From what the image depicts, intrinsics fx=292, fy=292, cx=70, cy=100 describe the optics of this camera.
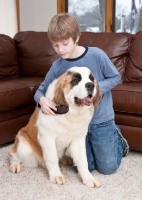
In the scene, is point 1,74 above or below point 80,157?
above

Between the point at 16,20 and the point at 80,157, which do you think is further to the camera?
the point at 16,20

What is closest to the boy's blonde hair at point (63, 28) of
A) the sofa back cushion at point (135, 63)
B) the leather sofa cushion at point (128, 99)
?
the leather sofa cushion at point (128, 99)

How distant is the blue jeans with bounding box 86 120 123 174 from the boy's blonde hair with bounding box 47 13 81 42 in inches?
28.5

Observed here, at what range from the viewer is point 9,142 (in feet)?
9.57

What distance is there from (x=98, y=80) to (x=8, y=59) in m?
1.79

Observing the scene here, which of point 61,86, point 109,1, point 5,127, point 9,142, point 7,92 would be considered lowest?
point 9,142

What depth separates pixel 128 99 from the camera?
7.99 ft

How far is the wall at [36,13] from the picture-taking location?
18.9ft

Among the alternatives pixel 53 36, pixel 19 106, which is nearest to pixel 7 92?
pixel 19 106

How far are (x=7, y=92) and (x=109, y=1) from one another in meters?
3.44

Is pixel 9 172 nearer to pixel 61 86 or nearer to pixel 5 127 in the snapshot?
pixel 5 127

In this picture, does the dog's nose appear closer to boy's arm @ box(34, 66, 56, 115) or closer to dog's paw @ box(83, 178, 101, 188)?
boy's arm @ box(34, 66, 56, 115)

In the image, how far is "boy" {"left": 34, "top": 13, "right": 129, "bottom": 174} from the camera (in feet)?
6.10

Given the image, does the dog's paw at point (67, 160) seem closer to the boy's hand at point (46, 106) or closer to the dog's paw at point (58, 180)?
the dog's paw at point (58, 180)
